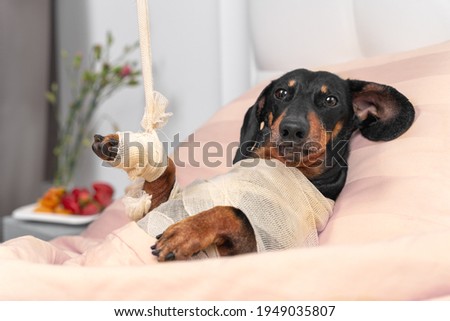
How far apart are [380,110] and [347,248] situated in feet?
1.96

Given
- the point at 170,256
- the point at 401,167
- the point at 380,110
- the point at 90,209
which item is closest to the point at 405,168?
the point at 401,167

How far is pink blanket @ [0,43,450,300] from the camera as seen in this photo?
0.82m

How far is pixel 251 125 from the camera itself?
1407 millimetres

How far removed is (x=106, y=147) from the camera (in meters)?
1.08

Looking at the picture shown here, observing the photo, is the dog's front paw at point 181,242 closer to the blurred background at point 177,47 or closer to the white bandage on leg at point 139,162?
the white bandage on leg at point 139,162

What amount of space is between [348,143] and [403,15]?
0.53m

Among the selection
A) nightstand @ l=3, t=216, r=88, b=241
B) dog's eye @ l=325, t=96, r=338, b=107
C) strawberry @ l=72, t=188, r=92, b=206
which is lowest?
nightstand @ l=3, t=216, r=88, b=241

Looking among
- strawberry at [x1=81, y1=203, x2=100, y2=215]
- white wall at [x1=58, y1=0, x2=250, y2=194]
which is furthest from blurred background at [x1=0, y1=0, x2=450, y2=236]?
strawberry at [x1=81, y1=203, x2=100, y2=215]

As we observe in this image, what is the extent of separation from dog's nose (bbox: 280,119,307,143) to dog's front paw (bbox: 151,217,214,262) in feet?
1.05

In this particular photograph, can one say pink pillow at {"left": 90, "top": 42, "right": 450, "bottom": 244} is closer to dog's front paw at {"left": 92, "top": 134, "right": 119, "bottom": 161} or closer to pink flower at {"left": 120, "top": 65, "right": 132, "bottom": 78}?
dog's front paw at {"left": 92, "top": 134, "right": 119, "bottom": 161}

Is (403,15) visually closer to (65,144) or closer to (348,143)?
(348,143)

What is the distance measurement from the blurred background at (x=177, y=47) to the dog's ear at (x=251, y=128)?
0.56 meters

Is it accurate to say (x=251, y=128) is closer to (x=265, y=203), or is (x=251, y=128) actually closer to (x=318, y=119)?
(x=318, y=119)
